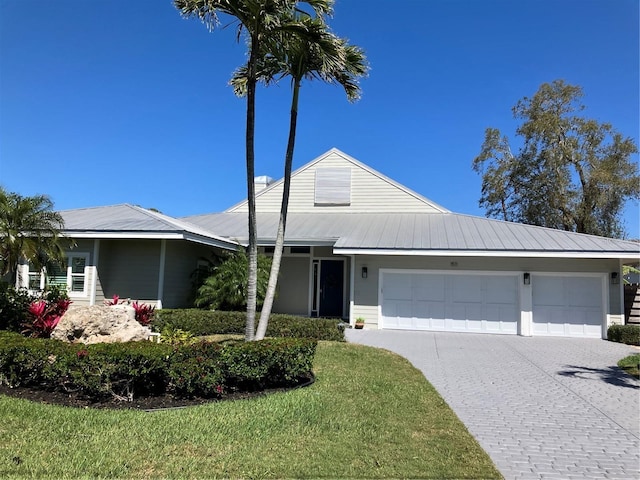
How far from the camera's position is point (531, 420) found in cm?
597

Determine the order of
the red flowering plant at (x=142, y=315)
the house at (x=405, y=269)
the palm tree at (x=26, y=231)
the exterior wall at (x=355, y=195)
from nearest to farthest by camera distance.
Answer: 1. the palm tree at (x=26, y=231)
2. the red flowering plant at (x=142, y=315)
3. the house at (x=405, y=269)
4. the exterior wall at (x=355, y=195)

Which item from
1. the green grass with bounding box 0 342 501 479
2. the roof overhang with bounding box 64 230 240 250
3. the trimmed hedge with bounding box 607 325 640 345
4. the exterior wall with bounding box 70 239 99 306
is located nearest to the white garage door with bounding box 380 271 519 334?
the trimmed hedge with bounding box 607 325 640 345

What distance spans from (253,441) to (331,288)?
1380cm

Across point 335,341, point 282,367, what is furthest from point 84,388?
point 335,341

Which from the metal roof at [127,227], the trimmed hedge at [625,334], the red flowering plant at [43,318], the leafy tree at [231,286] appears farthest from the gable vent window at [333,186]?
the red flowering plant at [43,318]

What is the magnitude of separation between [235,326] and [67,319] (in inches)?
206

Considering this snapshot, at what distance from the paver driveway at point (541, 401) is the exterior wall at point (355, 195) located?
8.71 metres

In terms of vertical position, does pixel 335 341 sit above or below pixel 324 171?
below

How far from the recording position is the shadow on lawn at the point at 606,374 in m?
8.35

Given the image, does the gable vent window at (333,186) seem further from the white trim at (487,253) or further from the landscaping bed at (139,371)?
the landscaping bed at (139,371)

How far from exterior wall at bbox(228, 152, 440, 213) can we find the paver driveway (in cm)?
871

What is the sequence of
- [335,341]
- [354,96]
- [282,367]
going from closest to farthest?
[282,367], [354,96], [335,341]

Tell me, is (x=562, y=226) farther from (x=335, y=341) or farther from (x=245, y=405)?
(x=245, y=405)

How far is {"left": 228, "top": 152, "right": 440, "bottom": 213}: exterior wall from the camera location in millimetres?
20734
